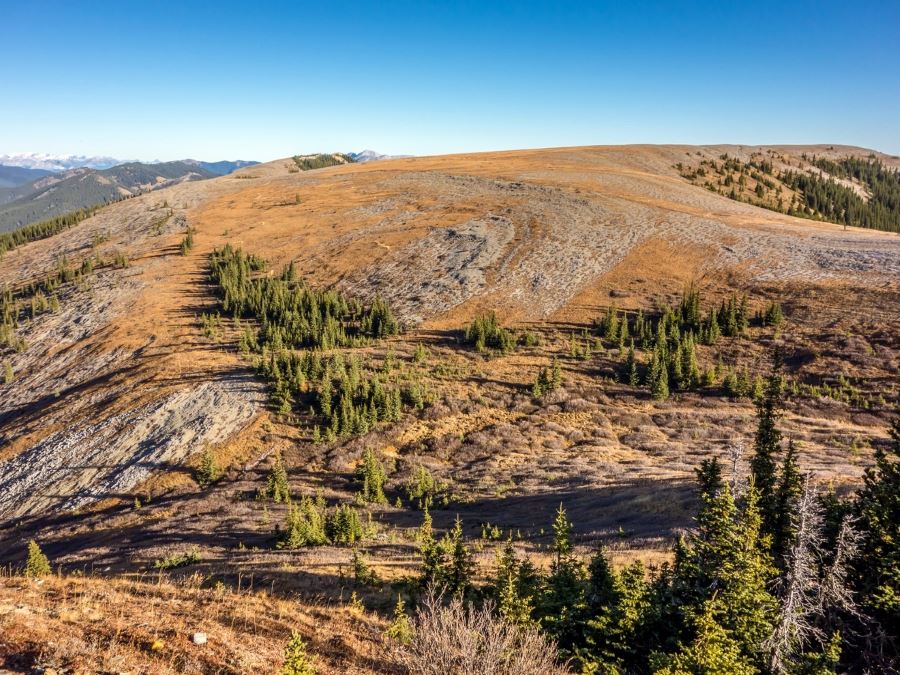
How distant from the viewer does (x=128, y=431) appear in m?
38.1

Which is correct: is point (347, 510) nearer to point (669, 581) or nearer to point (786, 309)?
point (669, 581)

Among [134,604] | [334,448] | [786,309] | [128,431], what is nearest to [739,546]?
[134,604]

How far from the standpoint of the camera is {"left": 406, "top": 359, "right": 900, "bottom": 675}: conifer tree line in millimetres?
11281

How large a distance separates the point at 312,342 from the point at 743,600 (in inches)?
1857

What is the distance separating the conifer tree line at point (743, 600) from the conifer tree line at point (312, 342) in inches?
956

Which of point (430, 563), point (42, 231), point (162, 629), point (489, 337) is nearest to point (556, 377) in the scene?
point (489, 337)

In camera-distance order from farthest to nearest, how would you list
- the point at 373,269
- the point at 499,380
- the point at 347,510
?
the point at 373,269
the point at 499,380
the point at 347,510

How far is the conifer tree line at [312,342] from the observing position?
3897cm

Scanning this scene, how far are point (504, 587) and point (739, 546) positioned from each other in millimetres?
6675

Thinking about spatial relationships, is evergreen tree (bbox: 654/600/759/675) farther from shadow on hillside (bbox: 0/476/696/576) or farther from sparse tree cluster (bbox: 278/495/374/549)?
sparse tree cluster (bbox: 278/495/374/549)

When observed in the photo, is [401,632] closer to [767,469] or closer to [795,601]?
[795,601]

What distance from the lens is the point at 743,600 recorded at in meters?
11.9

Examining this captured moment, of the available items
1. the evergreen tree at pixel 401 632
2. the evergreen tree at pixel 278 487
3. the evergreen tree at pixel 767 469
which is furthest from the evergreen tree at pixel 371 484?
the evergreen tree at pixel 767 469

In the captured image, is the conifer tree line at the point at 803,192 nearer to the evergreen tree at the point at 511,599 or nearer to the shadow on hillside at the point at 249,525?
the shadow on hillside at the point at 249,525
